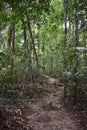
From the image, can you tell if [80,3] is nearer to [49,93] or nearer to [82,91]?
[82,91]

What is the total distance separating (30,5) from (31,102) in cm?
569

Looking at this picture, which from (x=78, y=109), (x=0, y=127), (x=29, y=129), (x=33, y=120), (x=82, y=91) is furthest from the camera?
(x=82, y=91)

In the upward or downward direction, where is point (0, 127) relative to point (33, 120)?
upward

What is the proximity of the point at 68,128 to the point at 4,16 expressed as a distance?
14.1 feet

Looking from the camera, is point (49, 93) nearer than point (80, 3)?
No

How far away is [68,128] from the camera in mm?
7660

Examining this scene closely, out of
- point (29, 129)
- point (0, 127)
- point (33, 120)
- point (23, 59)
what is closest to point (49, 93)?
point (23, 59)

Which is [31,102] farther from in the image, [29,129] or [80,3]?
[80,3]

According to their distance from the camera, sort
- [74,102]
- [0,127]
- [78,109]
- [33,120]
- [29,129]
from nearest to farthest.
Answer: [0,127]
[29,129]
[33,120]
[78,109]
[74,102]

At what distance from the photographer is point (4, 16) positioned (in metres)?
7.50

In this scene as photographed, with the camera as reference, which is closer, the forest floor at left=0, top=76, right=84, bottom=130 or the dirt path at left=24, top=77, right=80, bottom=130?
the forest floor at left=0, top=76, right=84, bottom=130

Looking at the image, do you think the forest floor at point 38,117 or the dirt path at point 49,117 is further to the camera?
the dirt path at point 49,117

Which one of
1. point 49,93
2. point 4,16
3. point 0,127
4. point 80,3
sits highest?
point 80,3

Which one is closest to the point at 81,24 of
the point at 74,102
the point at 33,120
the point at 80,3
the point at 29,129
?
the point at 80,3
